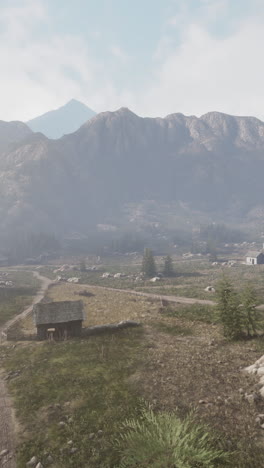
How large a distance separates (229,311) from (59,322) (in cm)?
2053

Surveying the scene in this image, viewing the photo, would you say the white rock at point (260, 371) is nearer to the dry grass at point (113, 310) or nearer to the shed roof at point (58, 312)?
the shed roof at point (58, 312)

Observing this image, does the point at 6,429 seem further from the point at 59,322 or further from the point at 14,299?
the point at 14,299

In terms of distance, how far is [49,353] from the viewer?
1171 inches

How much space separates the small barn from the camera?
3550 centimetres

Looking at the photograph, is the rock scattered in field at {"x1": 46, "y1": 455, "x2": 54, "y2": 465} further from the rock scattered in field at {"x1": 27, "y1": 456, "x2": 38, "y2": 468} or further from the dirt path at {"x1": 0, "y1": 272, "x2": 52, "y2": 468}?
the dirt path at {"x1": 0, "y1": 272, "x2": 52, "y2": 468}

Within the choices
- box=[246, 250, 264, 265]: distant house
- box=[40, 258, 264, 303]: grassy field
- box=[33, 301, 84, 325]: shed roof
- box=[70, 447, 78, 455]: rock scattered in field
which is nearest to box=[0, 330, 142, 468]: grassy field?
box=[70, 447, 78, 455]: rock scattered in field

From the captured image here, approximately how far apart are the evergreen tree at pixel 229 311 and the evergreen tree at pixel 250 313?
22.6 inches

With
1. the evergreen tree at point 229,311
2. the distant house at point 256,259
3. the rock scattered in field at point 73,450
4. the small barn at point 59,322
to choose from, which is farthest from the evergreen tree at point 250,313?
the distant house at point 256,259

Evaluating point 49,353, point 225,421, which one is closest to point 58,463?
point 225,421

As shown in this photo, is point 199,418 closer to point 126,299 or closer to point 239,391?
point 239,391

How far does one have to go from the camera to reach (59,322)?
35.5 metres

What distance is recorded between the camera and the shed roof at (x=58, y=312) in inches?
1401

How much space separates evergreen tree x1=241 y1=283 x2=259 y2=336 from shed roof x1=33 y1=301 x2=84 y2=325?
19.4 metres

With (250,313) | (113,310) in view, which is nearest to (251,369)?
(250,313)
